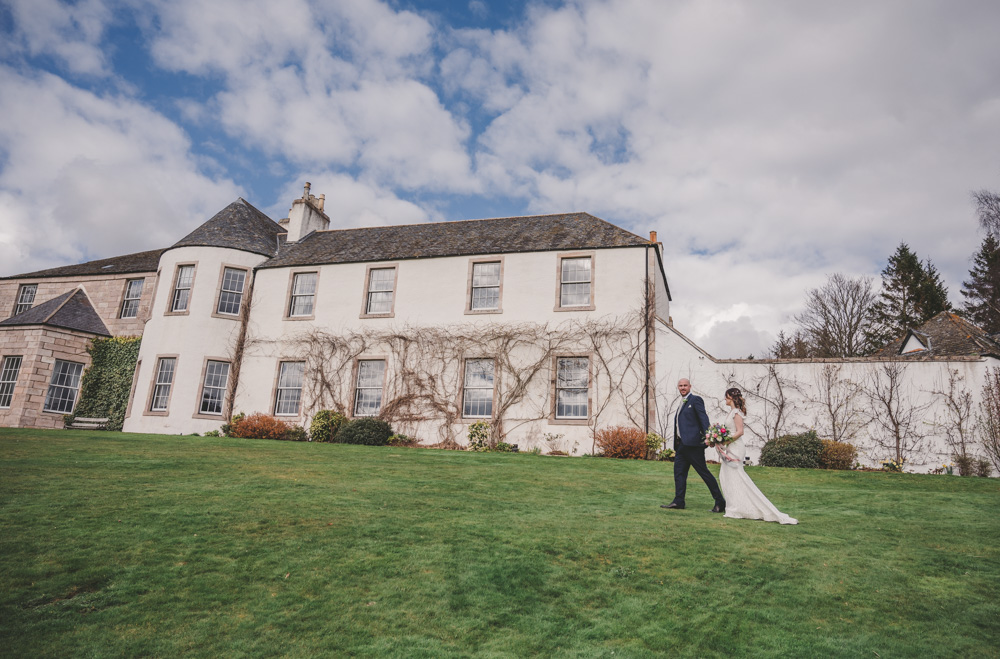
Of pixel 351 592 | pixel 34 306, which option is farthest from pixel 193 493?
pixel 34 306

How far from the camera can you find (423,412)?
20.1 m

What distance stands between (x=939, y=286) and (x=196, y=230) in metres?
41.1

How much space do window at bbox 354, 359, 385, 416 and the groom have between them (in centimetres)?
1343

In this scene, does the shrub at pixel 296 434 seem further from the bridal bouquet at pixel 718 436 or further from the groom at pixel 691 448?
the bridal bouquet at pixel 718 436

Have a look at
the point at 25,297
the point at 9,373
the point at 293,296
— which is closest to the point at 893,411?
the point at 293,296

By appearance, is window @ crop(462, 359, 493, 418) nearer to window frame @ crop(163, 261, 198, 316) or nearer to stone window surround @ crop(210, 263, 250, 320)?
stone window surround @ crop(210, 263, 250, 320)

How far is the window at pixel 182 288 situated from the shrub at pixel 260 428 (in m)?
5.59

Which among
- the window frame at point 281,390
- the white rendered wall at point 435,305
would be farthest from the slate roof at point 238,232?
the window frame at point 281,390

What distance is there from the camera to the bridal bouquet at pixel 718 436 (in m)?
8.71

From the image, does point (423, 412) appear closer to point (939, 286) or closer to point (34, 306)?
point (34, 306)

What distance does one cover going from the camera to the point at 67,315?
24984 millimetres

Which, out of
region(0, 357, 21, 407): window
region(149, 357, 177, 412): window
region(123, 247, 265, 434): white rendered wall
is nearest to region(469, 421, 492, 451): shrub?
region(123, 247, 265, 434): white rendered wall

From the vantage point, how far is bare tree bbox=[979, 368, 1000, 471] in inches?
617

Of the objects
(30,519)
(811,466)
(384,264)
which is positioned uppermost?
(384,264)
